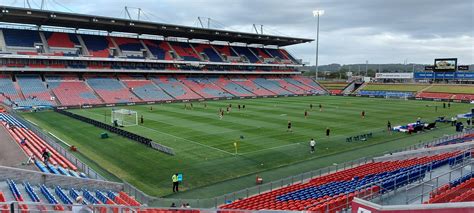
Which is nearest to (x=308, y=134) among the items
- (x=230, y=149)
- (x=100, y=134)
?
(x=230, y=149)

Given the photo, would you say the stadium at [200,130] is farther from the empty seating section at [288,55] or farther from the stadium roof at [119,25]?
the empty seating section at [288,55]

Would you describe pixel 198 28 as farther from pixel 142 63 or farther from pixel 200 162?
pixel 200 162

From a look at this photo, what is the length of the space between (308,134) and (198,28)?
48.4 m

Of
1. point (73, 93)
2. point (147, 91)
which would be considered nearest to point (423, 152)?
point (147, 91)

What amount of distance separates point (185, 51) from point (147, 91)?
64.4 ft

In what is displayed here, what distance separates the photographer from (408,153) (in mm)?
23953

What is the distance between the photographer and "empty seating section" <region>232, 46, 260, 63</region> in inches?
3752

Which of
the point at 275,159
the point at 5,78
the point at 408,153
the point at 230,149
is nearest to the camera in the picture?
the point at 408,153

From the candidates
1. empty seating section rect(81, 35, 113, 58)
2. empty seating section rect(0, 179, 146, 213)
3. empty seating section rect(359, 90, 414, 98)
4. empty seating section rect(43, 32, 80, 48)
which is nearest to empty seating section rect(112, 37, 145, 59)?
empty seating section rect(81, 35, 113, 58)

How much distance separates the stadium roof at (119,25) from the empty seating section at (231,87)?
10.4 meters

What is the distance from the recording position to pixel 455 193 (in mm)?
12297

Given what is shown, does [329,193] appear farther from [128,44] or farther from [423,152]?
[128,44]

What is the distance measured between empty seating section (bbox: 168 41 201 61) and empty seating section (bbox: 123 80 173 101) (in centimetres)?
1261

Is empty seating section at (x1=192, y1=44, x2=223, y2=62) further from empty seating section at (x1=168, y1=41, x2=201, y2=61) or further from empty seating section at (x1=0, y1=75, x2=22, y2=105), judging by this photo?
empty seating section at (x1=0, y1=75, x2=22, y2=105)
